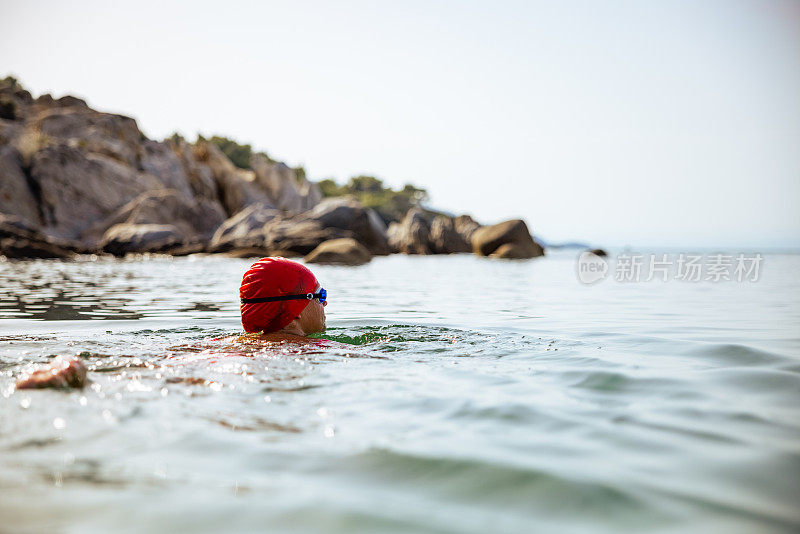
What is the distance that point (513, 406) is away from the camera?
10.5 ft

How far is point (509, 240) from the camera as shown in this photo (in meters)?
31.7

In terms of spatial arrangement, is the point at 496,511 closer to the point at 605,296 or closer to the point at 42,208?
the point at 605,296

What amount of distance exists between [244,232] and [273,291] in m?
27.9

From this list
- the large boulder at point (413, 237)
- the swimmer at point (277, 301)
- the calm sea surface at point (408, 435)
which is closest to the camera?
the calm sea surface at point (408, 435)

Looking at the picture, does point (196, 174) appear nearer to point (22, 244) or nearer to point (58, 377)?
point (22, 244)

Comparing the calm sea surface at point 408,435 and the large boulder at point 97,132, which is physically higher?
the large boulder at point 97,132

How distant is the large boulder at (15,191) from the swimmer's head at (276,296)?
3278 centimetres

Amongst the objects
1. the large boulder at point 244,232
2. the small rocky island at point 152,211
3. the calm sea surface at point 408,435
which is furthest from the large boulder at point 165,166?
the calm sea surface at point 408,435

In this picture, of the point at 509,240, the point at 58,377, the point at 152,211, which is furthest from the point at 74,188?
the point at 58,377

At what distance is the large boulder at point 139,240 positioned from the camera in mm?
29188

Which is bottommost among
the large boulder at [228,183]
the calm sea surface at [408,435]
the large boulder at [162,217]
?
the calm sea surface at [408,435]

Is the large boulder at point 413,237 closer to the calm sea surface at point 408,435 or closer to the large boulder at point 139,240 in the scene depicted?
the large boulder at point 139,240

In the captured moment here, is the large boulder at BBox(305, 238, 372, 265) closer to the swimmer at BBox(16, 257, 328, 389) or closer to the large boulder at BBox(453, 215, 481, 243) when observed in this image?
the swimmer at BBox(16, 257, 328, 389)

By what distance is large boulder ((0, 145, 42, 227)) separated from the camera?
32656mm
